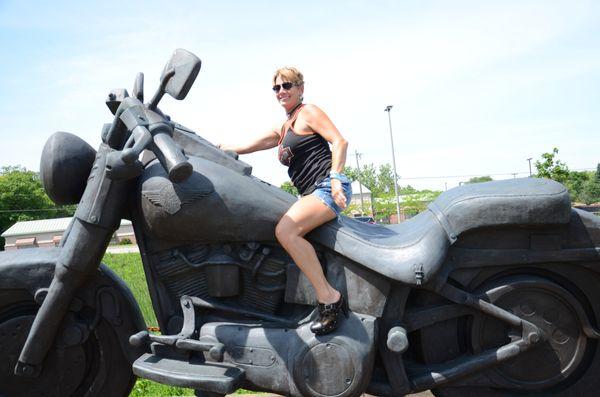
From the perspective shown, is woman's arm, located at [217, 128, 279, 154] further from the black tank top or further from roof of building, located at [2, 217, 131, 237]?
roof of building, located at [2, 217, 131, 237]

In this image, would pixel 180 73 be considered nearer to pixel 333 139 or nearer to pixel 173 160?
pixel 173 160

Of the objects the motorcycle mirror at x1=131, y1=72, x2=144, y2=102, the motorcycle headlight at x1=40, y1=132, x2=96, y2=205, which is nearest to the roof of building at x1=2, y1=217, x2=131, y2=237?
the motorcycle headlight at x1=40, y1=132, x2=96, y2=205

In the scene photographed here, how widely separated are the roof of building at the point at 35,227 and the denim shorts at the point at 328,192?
51521mm

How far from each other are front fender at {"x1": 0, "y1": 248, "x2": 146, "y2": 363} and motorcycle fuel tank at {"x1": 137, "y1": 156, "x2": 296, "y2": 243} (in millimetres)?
522

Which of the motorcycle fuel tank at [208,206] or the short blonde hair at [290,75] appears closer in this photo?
the motorcycle fuel tank at [208,206]

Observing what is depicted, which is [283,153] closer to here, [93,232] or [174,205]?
[174,205]

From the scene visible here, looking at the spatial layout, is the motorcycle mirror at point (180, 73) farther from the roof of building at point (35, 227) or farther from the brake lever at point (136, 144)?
the roof of building at point (35, 227)

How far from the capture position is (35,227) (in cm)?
5359

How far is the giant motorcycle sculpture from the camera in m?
2.59

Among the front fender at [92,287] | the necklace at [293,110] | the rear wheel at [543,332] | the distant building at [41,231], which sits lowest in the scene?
the distant building at [41,231]

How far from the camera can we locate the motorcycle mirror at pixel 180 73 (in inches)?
95.7

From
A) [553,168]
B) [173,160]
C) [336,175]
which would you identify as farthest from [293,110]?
[553,168]

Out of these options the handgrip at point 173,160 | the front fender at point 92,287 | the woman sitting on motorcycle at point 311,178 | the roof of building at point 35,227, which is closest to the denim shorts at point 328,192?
the woman sitting on motorcycle at point 311,178

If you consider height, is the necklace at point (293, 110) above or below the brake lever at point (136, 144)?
above
